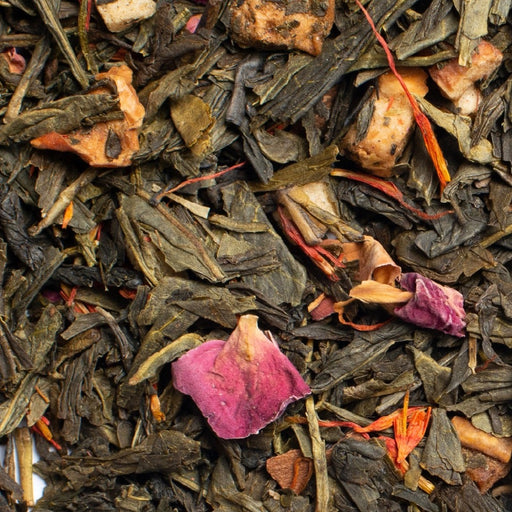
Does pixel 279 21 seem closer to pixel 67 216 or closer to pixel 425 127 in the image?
pixel 425 127

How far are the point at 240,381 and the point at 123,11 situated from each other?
1.00m

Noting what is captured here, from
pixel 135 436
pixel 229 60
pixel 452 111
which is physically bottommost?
pixel 135 436

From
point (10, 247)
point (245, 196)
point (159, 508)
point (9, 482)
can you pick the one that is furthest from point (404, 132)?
point (9, 482)

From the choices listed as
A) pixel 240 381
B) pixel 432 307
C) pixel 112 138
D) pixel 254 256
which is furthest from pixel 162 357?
pixel 432 307

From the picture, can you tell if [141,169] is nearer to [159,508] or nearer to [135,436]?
[135,436]

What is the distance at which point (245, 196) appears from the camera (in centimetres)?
191

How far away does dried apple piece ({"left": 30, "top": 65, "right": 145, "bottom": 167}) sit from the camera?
1.72 m

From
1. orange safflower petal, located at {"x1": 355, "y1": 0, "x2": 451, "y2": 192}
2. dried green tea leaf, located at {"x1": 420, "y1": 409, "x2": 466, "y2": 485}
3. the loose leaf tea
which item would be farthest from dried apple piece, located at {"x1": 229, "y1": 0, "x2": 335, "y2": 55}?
dried green tea leaf, located at {"x1": 420, "y1": 409, "x2": 466, "y2": 485}

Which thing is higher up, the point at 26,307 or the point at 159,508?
the point at 26,307

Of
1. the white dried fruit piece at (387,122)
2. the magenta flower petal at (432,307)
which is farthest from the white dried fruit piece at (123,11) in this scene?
the magenta flower petal at (432,307)

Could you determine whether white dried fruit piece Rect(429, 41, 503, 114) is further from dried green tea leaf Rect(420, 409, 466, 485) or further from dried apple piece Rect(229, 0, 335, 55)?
dried green tea leaf Rect(420, 409, 466, 485)

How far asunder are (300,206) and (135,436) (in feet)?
2.56

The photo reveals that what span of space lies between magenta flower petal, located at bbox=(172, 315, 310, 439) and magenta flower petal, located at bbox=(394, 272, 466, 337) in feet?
1.17

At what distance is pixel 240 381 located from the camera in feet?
5.89
